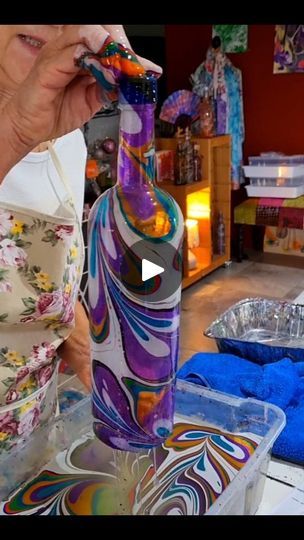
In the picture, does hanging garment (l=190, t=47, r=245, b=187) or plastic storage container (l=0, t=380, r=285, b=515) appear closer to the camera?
plastic storage container (l=0, t=380, r=285, b=515)

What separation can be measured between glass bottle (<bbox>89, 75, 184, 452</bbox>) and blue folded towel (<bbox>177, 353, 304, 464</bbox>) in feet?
1.50

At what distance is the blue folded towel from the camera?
3.08ft

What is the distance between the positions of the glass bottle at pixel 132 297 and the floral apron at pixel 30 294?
0.33m

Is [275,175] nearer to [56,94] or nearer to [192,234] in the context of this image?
[192,234]

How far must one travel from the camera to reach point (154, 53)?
381 cm

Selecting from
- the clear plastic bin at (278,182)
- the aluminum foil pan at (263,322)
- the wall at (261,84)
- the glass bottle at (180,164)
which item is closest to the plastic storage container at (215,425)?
the aluminum foil pan at (263,322)

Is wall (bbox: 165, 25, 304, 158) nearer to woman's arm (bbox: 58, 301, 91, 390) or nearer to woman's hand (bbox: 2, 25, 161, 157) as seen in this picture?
woman's arm (bbox: 58, 301, 91, 390)

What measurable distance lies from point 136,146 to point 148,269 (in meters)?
0.10

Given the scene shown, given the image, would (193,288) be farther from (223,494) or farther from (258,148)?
(223,494)

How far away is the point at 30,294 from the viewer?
850 mm

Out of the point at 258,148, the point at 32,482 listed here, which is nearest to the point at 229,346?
the point at 32,482

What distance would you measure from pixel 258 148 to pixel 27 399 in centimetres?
388

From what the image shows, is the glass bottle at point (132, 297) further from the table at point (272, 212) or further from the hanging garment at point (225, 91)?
the hanging garment at point (225, 91)

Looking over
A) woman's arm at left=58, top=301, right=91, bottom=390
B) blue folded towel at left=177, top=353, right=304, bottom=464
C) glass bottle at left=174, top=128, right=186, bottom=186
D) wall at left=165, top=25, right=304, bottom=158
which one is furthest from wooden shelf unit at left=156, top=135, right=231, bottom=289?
woman's arm at left=58, top=301, right=91, bottom=390
